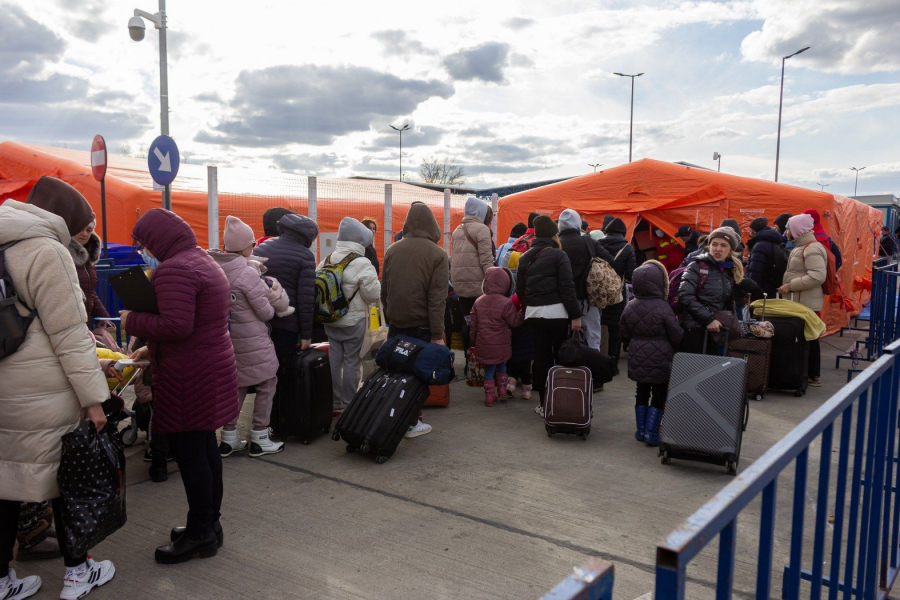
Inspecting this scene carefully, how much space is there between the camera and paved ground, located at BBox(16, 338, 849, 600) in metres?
3.03

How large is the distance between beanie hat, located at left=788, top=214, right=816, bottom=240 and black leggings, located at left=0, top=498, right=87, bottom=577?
7507 millimetres

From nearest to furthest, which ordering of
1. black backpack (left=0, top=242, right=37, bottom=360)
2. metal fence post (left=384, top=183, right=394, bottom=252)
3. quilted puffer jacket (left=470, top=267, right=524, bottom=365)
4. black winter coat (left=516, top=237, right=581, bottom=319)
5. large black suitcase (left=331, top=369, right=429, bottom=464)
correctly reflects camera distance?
black backpack (left=0, top=242, right=37, bottom=360) → large black suitcase (left=331, top=369, right=429, bottom=464) → black winter coat (left=516, top=237, right=581, bottom=319) → quilted puffer jacket (left=470, top=267, right=524, bottom=365) → metal fence post (left=384, top=183, right=394, bottom=252)

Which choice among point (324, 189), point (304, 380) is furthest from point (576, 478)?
point (324, 189)

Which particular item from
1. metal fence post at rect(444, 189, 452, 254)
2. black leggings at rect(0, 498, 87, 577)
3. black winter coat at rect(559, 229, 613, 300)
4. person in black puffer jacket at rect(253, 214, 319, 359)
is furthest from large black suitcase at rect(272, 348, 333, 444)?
metal fence post at rect(444, 189, 452, 254)

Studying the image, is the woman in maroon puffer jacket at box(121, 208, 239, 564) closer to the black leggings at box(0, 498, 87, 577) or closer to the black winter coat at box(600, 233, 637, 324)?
the black leggings at box(0, 498, 87, 577)

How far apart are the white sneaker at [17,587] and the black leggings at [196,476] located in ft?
2.16

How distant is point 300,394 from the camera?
487cm

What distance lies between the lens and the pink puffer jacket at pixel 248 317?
434 centimetres

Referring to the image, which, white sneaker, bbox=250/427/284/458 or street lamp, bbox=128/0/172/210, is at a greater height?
street lamp, bbox=128/0/172/210

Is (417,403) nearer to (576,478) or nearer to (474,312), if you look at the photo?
(576,478)

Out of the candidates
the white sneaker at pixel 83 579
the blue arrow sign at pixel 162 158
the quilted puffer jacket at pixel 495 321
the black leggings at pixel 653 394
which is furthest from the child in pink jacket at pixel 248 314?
the blue arrow sign at pixel 162 158

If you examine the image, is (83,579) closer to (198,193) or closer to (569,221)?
(569,221)

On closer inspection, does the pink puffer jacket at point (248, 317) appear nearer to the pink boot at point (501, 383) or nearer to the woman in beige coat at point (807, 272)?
the pink boot at point (501, 383)

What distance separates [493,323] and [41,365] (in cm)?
411
